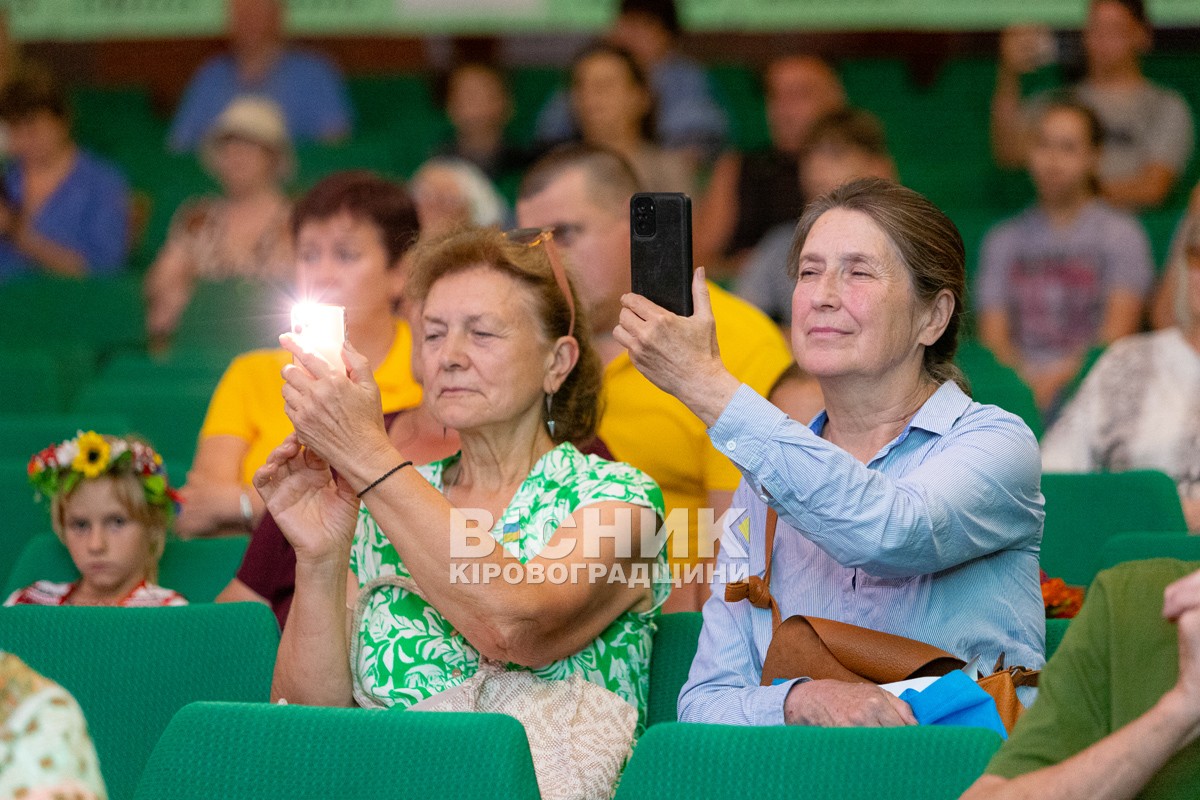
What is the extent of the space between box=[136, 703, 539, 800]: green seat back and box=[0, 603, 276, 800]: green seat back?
1.70 ft

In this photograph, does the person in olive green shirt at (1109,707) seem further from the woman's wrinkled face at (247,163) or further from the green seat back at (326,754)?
the woman's wrinkled face at (247,163)

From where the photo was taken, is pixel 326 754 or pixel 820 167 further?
pixel 820 167

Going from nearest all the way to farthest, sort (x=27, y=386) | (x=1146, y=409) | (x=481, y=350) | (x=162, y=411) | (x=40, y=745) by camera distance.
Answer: (x=40, y=745) < (x=481, y=350) < (x=1146, y=409) < (x=162, y=411) < (x=27, y=386)

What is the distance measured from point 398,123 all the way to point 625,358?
3.76 m

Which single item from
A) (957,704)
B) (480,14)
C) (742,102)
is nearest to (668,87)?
(742,102)

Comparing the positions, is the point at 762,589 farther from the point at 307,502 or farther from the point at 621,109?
the point at 621,109

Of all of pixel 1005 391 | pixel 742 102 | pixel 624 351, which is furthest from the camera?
pixel 742 102

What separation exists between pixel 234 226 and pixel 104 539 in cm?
246

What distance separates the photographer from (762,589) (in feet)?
6.90

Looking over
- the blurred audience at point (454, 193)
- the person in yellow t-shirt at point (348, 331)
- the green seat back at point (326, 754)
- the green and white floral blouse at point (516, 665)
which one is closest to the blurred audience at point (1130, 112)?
the blurred audience at point (454, 193)

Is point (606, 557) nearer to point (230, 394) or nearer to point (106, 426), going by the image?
point (230, 394)

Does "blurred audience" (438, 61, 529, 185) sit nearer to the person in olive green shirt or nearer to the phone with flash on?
the phone with flash on

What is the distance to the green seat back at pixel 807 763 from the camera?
1.65m

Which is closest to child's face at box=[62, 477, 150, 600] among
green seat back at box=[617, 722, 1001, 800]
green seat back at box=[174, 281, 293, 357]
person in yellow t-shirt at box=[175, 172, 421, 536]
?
person in yellow t-shirt at box=[175, 172, 421, 536]
